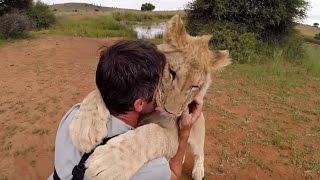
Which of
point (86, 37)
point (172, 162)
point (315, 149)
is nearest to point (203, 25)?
point (86, 37)

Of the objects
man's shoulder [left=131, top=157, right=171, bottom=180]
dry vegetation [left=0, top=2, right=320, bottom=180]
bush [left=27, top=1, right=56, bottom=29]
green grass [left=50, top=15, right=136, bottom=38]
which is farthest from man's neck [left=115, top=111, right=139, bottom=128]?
bush [left=27, top=1, right=56, bottom=29]

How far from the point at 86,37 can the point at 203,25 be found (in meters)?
5.04

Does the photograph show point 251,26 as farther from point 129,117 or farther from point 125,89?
point 125,89

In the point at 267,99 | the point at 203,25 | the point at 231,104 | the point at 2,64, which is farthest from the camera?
the point at 203,25

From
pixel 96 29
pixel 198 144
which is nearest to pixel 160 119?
pixel 198 144

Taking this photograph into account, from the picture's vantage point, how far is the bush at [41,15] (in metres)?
19.4

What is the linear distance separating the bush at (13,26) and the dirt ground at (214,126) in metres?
4.66

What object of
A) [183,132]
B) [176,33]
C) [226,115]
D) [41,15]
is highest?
[176,33]

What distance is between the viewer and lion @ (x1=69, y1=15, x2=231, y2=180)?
2.12 meters

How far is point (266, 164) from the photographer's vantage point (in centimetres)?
507

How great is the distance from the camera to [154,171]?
6.86ft

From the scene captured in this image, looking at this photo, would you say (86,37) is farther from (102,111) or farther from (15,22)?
(102,111)

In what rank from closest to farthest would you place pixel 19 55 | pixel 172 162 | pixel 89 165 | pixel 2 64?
1. pixel 89 165
2. pixel 172 162
3. pixel 2 64
4. pixel 19 55

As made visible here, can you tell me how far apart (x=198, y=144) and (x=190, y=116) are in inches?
44.6
